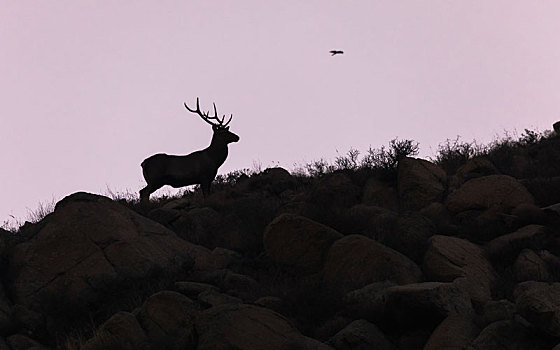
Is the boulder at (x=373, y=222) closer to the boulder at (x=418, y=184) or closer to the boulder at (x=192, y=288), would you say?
the boulder at (x=418, y=184)

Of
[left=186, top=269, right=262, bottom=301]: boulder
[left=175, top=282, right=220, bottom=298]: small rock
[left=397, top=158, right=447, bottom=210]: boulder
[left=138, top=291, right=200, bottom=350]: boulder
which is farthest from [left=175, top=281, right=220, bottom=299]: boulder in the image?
[left=397, top=158, right=447, bottom=210]: boulder

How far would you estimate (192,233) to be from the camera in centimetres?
1570

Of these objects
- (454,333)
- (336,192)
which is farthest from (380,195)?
(454,333)

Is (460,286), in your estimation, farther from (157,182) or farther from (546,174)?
(157,182)

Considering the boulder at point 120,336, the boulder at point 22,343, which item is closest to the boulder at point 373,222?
the boulder at point 120,336

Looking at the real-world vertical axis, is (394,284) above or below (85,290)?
below

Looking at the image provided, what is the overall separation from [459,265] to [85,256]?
5.96 meters

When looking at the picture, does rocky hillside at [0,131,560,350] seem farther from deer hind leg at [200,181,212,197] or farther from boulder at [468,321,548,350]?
deer hind leg at [200,181,212,197]

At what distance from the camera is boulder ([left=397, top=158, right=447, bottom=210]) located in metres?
16.1

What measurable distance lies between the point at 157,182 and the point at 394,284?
10.2 meters

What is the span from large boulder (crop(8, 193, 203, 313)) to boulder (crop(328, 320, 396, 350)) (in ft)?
12.6

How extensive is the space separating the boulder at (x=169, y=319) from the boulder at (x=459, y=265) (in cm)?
368

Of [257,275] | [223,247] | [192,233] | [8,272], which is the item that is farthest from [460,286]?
[8,272]

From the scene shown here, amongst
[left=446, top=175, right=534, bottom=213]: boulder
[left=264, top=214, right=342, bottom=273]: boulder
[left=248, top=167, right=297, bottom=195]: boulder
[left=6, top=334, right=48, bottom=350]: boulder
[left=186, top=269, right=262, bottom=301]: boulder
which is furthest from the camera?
[left=248, top=167, right=297, bottom=195]: boulder
